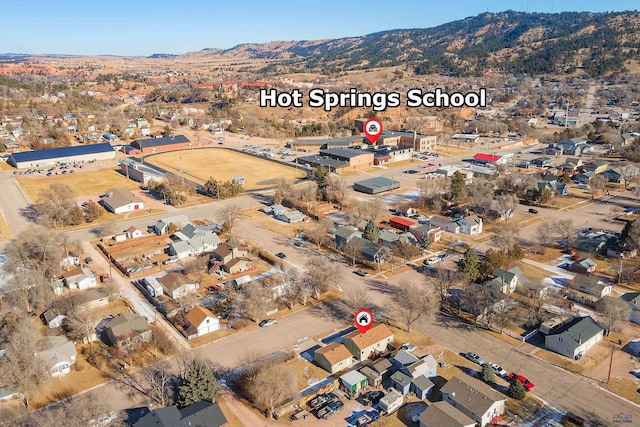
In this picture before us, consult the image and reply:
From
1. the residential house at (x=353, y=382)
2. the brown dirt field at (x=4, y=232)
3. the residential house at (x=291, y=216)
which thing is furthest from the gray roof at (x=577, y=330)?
the brown dirt field at (x=4, y=232)

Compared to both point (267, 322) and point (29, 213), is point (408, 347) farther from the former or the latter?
point (29, 213)

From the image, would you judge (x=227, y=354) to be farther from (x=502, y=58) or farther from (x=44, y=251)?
(x=502, y=58)

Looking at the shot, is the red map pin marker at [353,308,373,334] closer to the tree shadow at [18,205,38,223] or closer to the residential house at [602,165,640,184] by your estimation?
the tree shadow at [18,205,38,223]

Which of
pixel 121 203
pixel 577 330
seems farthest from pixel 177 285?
pixel 577 330

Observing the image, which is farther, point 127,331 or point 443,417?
point 127,331

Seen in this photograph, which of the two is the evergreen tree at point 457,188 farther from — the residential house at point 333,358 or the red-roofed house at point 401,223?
the residential house at point 333,358

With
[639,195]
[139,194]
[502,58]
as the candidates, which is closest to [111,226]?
[139,194]
